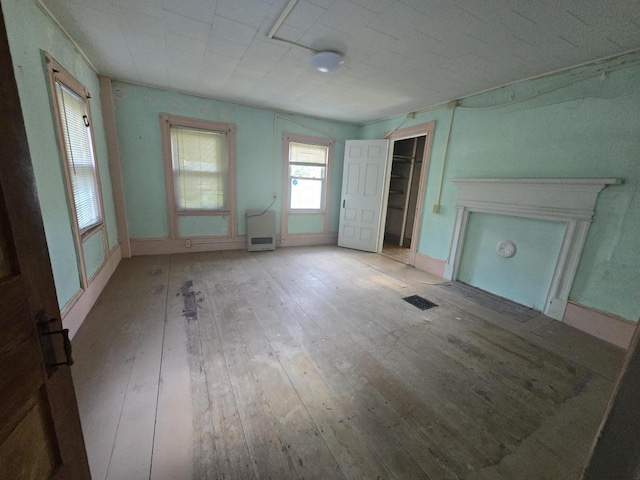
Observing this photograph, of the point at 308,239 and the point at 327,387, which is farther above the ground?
the point at 308,239

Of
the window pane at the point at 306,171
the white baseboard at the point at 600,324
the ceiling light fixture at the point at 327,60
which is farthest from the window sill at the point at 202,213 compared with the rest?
the white baseboard at the point at 600,324

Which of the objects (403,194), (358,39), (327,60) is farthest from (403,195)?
(358,39)

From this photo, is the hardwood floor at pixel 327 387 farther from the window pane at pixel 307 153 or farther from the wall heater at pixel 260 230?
the window pane at pixel 307 153

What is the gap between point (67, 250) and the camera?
2.08 meters

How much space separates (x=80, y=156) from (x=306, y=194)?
342 cm

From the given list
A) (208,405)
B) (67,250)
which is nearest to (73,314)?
(67,250)

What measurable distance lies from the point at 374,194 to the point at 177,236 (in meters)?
3.62

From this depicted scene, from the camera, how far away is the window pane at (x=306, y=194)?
509cm

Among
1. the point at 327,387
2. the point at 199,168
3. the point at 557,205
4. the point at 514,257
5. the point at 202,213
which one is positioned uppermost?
the point at 199,168

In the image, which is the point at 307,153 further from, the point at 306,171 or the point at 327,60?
the point at 327,60

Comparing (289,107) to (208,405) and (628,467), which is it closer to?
(208,405)

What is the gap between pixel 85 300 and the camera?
7.70ft

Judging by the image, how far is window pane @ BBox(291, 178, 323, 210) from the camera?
5087mm

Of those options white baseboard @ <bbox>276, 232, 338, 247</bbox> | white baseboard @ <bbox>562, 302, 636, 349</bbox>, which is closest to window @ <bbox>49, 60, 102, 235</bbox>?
white baseboard @ <bbox>276, 232, 338, 247</bbox>
